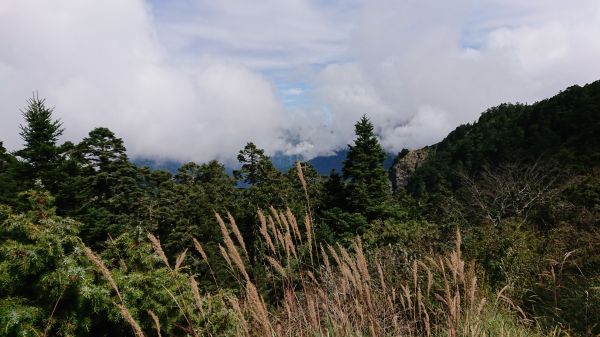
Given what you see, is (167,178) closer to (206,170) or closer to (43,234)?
(206,170)

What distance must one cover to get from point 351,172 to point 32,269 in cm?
3019

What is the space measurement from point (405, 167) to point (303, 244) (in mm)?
147267

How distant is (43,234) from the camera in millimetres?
6316

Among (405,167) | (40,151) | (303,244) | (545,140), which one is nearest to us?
(303,244)

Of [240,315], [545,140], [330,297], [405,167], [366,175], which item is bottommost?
[330,297]

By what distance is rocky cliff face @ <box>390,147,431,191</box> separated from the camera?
14199 centimetres

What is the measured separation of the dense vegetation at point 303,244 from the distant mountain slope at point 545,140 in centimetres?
39

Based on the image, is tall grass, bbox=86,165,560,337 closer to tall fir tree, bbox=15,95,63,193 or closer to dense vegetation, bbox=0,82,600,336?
dense vegetation, bbox=0,82,600,336

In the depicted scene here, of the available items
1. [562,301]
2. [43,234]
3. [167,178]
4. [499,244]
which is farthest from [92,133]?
[562,301]

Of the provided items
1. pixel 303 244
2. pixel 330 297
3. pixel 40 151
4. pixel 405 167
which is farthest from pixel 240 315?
pixel 405 167

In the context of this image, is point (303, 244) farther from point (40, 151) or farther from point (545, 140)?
point (545, 140)

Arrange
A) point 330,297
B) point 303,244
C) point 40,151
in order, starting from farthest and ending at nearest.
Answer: point 40,151, point 303,244, point 330,297

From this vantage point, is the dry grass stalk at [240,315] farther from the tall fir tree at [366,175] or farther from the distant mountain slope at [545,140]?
the distant mountain slope at [545,140]

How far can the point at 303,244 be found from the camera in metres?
4.59
